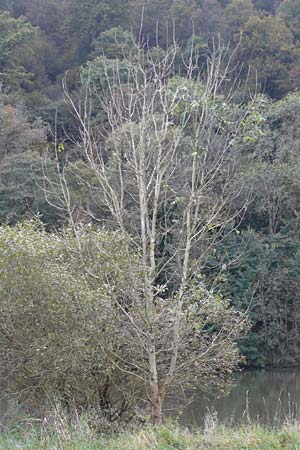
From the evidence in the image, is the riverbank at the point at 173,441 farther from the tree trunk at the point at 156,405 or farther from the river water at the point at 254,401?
the river water at the point at 254,401

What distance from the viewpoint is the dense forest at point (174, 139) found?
7.29 meters

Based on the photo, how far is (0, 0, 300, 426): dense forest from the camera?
7293 millimetres

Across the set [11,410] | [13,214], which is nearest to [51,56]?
[13,214]

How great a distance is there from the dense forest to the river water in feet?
4.94

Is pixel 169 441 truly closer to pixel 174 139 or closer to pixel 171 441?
pixel 171 441

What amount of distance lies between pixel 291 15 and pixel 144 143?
3213cm

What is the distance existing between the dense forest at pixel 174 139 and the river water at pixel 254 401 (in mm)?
1505

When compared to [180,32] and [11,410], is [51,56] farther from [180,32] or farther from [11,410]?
[11,410]

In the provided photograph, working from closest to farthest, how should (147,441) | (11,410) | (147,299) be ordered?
1. (147,441)
2. (147,299)
3. (11,410)

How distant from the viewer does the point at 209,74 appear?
702 centimetres

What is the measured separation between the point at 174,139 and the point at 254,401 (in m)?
10.9

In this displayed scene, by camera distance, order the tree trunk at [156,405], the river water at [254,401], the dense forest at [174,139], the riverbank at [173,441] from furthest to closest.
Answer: the river water at [254,401] → the dense forest at [174,139] → the tree trunk at [156,405] → the riverbank at [173,441]

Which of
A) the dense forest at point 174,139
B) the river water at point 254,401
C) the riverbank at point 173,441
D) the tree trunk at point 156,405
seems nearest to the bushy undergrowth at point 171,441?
the riverbank at point 173,441

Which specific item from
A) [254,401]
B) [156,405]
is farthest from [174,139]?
[254,401]
